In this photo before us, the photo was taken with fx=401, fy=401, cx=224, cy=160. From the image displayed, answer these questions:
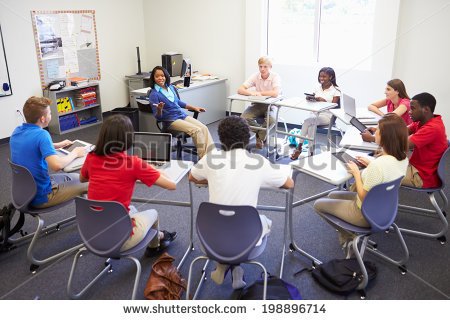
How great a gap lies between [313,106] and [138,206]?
217 centimetres

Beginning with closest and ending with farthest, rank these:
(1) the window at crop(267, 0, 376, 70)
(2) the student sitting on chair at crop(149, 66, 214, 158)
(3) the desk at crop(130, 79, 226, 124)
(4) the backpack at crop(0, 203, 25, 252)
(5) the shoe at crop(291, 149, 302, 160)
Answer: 1. (4) the backpack at crop(0, 203, 25, 252)
2. (2) the student sitting on chair at crop(149, 66, 214, 158)
3. (5) the shoe at crop(291, 149, 302, 160)
4. (1) the window at crop(267, 0, 376, 70)
5. (3) the desk at crop(130, 79, 226, 124)

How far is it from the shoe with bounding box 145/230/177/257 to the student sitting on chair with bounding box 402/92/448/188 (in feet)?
6.28

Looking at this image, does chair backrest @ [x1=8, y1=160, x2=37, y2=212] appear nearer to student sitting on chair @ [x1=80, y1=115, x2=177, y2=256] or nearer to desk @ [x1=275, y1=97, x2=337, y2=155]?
student sitting on chair @ [x1=80, y1=115, x2=177, y2=256]

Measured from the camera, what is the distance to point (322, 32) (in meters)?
5.97

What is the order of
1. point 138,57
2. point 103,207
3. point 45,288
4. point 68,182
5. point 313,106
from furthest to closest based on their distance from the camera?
point 138,57, point 313,106, point 68,182, point 45,288, point 103,207

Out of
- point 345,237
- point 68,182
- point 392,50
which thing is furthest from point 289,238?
point 392,50

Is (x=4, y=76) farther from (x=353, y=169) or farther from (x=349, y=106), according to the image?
(x=353, y=169)

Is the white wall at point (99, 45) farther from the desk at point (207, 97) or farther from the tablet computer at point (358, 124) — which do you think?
the tablet computer at point (358, 124)

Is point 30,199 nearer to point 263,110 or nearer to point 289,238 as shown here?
point 289,238

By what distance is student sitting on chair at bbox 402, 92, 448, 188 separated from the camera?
10.0 ft

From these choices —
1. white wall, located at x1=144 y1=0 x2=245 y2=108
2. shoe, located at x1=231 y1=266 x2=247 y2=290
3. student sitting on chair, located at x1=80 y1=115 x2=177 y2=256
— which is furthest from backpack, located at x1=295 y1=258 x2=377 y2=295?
white wall, located at x1=144 y1=0 x2=245 y2=108

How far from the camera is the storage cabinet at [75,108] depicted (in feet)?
19.7

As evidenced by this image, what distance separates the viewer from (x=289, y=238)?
328 cm

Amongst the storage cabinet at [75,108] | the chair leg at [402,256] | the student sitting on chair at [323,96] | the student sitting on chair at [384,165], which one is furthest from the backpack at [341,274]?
the storage cabinet at [75,108]
